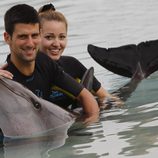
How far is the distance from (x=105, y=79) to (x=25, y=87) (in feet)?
12.2

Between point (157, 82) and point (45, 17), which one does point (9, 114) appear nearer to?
point (45, 17)

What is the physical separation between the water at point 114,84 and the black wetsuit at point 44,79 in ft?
1.67

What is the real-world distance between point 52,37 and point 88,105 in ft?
4.20

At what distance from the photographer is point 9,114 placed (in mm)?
6289

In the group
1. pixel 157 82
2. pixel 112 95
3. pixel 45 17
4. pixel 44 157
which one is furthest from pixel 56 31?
pixel 44 157

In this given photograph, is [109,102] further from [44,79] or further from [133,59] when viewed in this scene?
[133,59]

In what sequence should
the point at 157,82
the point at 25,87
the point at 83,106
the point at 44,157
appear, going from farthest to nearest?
the point at 157,82 < the point at 83,106 < the point at 25,87 < the point at 44,157

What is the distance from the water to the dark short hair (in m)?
1.21

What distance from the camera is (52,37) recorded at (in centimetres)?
828

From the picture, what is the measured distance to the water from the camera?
619 cm

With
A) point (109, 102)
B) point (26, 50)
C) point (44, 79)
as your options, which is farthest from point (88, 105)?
point (26, 50)

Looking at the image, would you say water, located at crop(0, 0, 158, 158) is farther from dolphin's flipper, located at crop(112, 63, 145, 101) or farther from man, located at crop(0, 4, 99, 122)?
man, located at crop(0, 4, 99, 122)

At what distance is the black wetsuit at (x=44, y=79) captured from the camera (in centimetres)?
687

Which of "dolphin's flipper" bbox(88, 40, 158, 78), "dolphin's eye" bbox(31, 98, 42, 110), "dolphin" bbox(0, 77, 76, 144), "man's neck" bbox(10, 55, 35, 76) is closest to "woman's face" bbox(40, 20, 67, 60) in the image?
"man's neck" bbox(10, 55, 35, 76)
